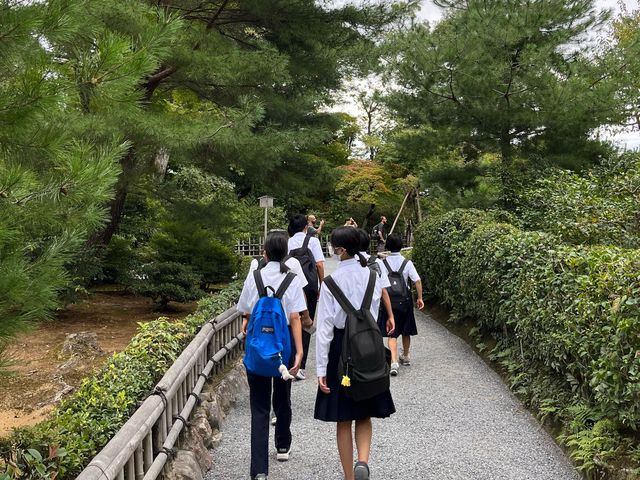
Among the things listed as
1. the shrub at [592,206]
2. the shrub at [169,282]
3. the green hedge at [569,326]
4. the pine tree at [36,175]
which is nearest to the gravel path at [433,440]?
the green hedge at [569,326]

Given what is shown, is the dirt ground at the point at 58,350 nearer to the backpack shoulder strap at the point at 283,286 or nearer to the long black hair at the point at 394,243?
the backpack shoulder strap at the point at 283,286

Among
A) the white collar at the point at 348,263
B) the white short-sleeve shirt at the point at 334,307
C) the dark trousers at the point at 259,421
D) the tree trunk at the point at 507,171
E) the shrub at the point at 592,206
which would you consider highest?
the tree trunk at the point at 507,171

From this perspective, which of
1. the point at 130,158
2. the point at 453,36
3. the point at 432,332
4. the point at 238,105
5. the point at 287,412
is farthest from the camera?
the point at 453,36

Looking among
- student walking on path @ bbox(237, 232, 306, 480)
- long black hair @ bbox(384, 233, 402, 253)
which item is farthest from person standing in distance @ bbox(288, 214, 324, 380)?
student walking on path @ bbox(237, 232, 306, 480)

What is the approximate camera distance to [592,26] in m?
11.3

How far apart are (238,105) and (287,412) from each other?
5.63m

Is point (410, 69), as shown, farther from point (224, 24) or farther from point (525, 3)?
point (224, 24)

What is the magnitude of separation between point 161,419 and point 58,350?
4.09 meters

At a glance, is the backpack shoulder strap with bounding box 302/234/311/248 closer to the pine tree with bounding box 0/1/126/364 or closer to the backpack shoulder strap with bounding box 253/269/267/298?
the backpack shoulder strap with bounding box 253/269/267/298

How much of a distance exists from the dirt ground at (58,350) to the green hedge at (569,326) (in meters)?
3.31

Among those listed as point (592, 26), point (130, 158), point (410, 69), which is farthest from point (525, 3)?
point (130, 158)

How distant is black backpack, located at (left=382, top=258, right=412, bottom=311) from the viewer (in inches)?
258

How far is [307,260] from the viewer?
6.19m

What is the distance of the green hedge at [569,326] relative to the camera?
3514 mm
